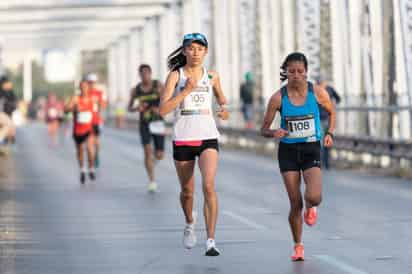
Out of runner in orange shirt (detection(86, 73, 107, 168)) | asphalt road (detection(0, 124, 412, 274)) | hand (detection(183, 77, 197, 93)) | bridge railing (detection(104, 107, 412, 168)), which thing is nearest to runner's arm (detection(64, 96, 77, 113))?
runner in orange shirt (detection(86, 73, 107, 168))

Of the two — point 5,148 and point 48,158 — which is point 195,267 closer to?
point 48,158

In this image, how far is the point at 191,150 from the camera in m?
10.9

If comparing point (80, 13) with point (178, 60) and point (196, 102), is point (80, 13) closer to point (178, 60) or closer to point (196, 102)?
point (178, 60)

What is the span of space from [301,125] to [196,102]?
95cm

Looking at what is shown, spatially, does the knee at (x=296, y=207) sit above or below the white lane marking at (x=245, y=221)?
above

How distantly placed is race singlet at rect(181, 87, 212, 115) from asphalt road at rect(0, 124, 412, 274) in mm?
1131

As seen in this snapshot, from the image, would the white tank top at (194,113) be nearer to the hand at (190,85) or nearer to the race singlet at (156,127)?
the hand at (190,85)

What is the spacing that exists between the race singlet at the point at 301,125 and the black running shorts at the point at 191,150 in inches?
30.1

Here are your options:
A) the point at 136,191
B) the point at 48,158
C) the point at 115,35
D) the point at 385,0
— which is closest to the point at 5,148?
the point at 48,158

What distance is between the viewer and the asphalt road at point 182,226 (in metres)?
10.1

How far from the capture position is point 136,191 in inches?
745

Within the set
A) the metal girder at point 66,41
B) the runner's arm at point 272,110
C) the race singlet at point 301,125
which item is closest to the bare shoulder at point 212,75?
the runner's arm at point 272,110

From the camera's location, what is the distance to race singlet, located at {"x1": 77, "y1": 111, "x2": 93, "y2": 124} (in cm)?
2133

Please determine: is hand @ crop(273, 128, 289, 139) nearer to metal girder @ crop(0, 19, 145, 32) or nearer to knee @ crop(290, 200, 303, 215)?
knee @ crop(290, 200, 303, 215)
